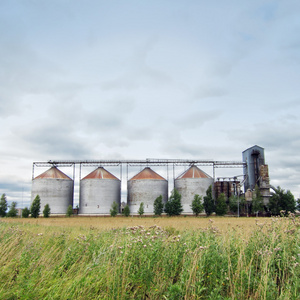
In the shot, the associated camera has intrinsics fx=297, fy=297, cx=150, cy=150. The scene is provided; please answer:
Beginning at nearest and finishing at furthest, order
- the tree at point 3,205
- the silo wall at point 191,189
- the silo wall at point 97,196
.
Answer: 1. the silo wall at point 97,196
2. the tree at point 3,205
3. the silo wall at point 191,189

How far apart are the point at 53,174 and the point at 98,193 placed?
40.1 feet

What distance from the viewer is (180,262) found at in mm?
6844

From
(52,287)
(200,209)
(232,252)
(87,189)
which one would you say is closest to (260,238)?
(232,252)

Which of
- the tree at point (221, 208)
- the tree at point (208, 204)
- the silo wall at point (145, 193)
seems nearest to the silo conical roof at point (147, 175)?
A: the silo wall at point (145, 193)

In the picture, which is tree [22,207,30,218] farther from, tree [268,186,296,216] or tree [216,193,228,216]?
tree [268,186,296,216]

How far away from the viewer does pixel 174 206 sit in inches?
2562

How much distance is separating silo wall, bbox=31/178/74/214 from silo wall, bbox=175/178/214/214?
91.3 feet

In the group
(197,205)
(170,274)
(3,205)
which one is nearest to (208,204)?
(197,205)

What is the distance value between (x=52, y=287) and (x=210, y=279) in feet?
10.5

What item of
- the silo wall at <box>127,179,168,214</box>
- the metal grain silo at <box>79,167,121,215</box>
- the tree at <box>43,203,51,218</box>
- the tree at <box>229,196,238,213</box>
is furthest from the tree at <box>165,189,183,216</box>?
the tree at <box>43,203,51,218</box>

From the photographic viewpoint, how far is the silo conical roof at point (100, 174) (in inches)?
2729

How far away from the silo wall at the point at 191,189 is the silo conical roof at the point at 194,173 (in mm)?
829

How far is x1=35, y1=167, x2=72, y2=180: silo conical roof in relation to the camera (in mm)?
70562

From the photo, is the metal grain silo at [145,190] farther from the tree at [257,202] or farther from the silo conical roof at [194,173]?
the tree at [257,202]
